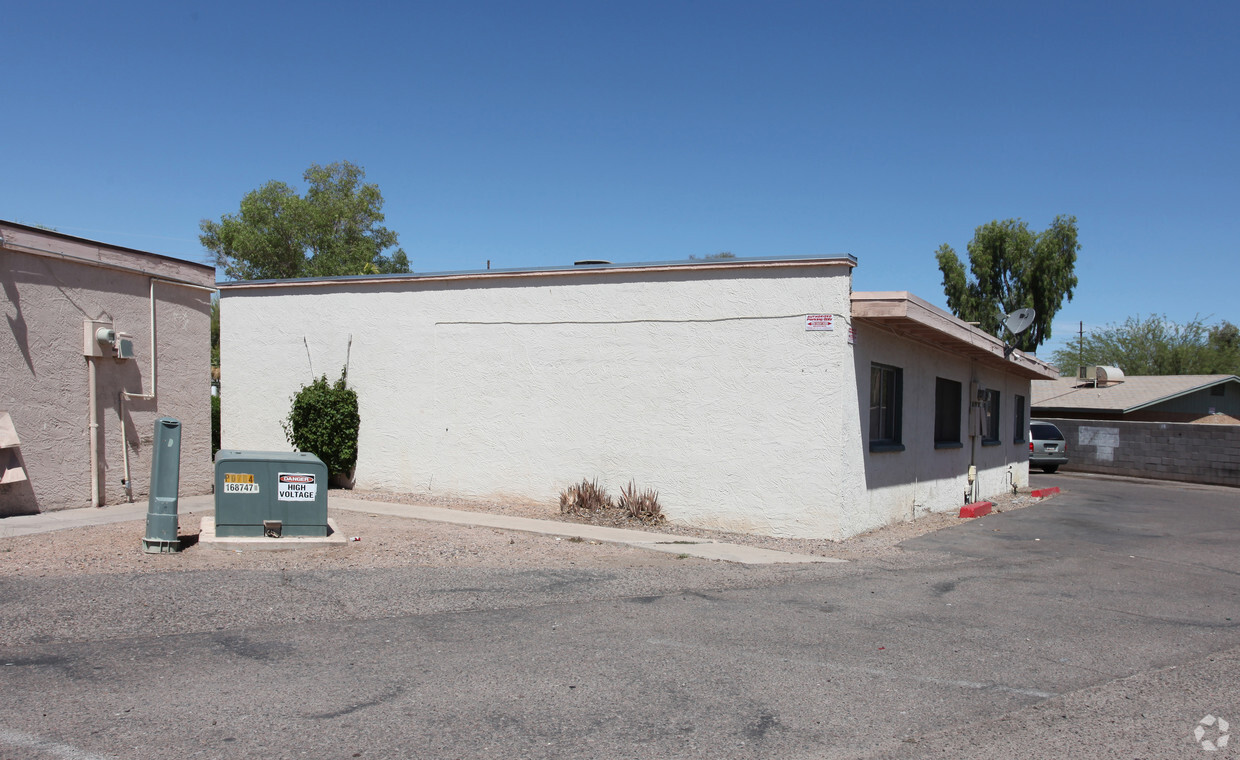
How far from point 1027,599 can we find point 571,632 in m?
4.59

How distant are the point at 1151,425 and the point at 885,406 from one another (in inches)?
803

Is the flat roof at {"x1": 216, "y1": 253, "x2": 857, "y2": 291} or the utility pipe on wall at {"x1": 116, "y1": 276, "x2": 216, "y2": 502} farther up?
the flat roof at {"x1": 216, "y1": 253, "x2": 857, "y2": 291}

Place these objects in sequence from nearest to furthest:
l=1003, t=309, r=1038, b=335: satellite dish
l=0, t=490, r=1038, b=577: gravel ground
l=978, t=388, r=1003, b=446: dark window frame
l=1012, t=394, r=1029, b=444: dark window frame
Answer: l=0, t=490, r=1038, b=577: gravel ground → l=1003, t=309, r=1038, b=335: satellite dish → l=978, t=388, r=1003, b=446: dark window frame → l=1012, t=394, r=1029, b=444: dark window frame

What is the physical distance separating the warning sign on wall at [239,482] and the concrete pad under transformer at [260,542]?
486 millimetres

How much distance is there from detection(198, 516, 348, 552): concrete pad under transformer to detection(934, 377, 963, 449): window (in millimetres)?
11562

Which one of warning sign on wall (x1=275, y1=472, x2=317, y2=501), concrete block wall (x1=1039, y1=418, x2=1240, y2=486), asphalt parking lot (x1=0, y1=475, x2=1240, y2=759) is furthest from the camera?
concrete block wall (x1=1039, y1=418, x2=1240, y2=486)

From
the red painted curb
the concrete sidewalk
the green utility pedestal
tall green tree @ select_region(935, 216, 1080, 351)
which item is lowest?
the red painted curb

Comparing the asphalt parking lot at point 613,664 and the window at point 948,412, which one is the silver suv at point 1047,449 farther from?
the asphalt parking lot at point 613,664

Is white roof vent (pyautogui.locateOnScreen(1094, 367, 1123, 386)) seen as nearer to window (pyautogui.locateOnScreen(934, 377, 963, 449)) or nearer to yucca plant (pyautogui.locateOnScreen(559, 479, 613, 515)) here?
Result: window (pyautogui.locateOnScreen(934, 377, 963, 449))

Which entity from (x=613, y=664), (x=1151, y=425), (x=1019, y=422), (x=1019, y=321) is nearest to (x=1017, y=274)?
(x=1151, y=425)

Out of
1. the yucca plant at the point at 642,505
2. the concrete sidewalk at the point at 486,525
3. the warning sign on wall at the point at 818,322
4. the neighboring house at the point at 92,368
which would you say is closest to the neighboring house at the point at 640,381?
the warning sign on wall at the point at 818,322

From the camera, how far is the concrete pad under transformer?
29.5 ft

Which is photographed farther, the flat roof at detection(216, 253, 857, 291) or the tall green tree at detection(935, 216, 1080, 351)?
the tall green tree at detection(935, 216, 1080, 351)

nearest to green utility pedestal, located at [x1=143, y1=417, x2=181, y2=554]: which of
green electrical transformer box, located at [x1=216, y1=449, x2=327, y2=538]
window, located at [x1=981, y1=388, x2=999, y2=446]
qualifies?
green electrical transformer box, located at [x1=216, y1=449, x2=327, y2=538]
